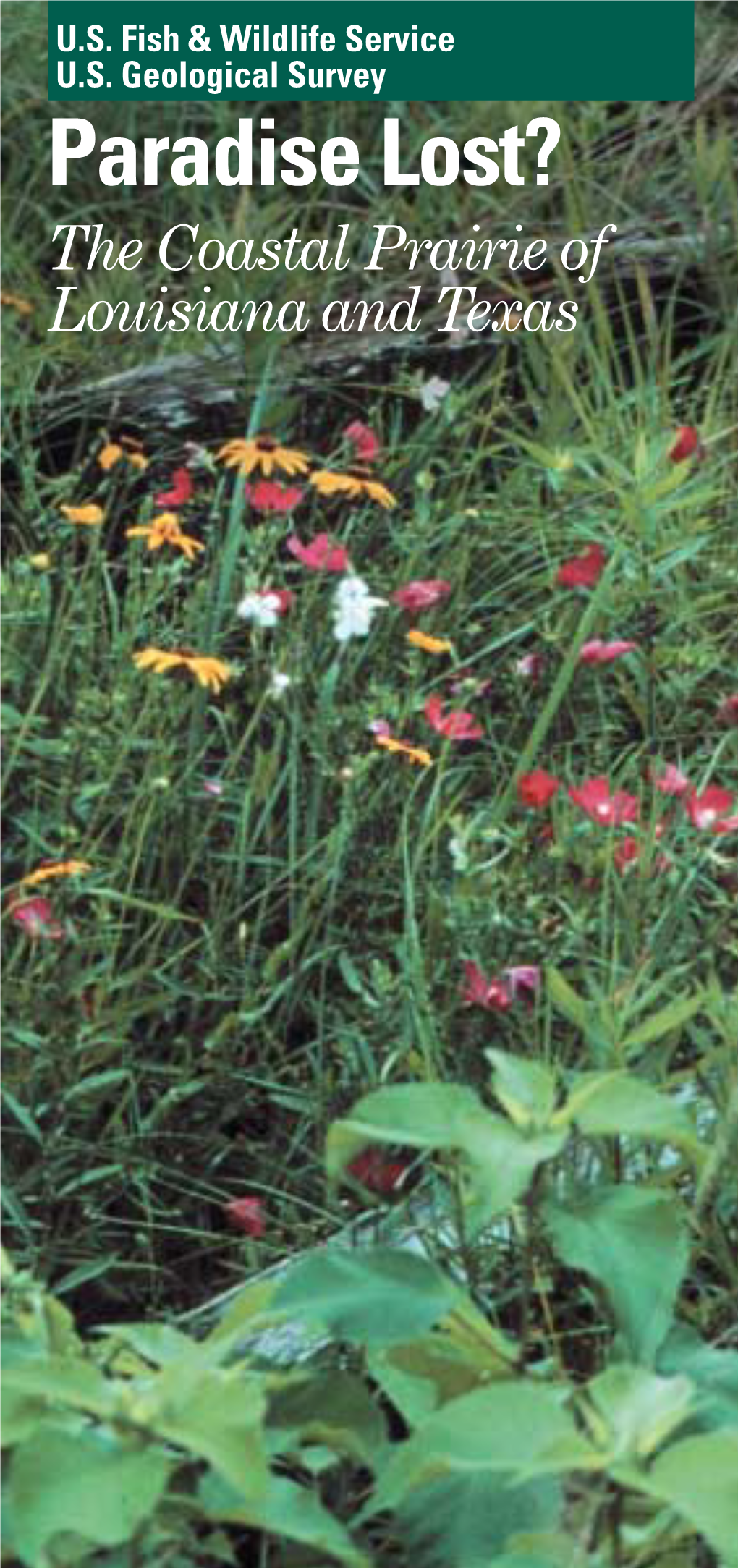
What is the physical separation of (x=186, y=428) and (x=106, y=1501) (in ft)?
6.70

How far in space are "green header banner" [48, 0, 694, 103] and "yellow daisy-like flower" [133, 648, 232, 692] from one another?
519 millimetres

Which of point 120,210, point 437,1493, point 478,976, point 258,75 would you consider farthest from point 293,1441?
point 120,210

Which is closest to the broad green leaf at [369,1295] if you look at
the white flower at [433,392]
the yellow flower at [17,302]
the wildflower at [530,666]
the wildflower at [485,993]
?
the wildflower at [485,993]

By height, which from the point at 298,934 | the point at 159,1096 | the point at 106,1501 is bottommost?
the point at 159,1096

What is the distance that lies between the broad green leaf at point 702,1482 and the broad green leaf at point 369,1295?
0.15m

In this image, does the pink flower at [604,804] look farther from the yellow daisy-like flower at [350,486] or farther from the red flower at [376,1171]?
the yellow daisy-like flower at [350,486]

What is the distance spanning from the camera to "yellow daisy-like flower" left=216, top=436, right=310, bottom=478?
2.62 meters

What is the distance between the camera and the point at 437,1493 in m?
1.29

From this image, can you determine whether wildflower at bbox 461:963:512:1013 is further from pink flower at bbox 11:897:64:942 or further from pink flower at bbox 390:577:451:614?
pink flower at bbox 390:577:451:614

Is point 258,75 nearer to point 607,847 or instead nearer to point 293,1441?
point 607,847

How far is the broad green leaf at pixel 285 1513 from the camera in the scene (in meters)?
1.18

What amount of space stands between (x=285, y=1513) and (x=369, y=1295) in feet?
0.40

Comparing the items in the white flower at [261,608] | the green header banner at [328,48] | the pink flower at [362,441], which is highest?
the green header banner at [328,48]

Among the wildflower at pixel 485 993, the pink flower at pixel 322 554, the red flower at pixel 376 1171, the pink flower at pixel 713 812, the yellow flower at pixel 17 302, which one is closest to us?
the red flower at pixel 376 1171
